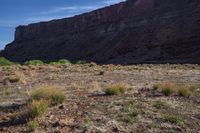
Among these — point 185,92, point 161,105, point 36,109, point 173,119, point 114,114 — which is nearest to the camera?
point 173,119

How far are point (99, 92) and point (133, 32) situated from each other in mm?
93649

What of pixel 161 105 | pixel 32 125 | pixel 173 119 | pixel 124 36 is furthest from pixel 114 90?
pixel 124 36

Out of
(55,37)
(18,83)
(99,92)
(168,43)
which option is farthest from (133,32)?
(99,92)

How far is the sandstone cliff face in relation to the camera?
9475 cm

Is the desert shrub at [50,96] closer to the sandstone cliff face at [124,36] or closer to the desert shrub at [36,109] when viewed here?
the desert shrub at [36,109]

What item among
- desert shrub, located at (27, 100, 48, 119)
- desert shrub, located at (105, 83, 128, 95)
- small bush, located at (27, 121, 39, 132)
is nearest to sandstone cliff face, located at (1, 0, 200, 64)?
desert shrub, located at (105, 83, 128, 95)

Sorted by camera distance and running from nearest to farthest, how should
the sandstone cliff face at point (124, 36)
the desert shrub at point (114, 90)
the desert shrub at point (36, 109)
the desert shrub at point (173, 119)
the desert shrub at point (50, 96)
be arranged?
the desert shrub at point (173, 119)
the desert shrub at point (36, 109)
the desert shrub at point (50, 96)
the desert shrub at point (114, 90)
the sandstone cliff face at point (124, 36)

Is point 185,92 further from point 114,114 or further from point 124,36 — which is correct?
point 124,36

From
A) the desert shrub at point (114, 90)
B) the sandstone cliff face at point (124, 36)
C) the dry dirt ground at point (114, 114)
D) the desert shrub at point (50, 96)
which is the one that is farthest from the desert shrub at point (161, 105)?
the sandstone cliff face at point (124, 36)

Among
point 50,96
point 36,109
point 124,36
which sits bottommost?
point 36,109

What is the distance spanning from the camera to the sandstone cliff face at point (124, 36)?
3730 inches

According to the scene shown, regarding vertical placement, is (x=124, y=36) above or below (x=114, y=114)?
above

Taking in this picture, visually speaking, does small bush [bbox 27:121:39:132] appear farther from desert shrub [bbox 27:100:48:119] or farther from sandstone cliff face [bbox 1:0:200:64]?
sandstone cliff face [bbox 1:0:200:64]

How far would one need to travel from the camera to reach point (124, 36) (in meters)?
113
